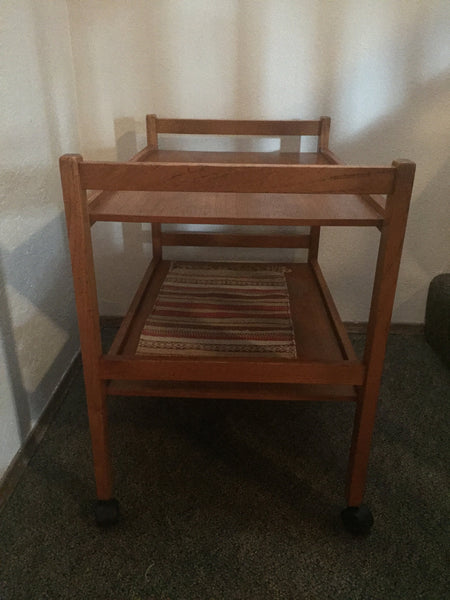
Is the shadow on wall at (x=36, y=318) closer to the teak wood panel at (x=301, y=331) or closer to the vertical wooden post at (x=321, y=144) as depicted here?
the teak wood panel at (x=301, y=331)

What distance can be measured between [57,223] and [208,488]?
89 cm

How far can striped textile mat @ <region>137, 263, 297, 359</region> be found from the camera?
3.72 ft

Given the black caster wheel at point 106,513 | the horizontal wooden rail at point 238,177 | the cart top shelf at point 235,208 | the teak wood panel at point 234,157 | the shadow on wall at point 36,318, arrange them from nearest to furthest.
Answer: the horizontal wooden rail at point 238,177
the cart top shelf at point 235,208
the black caster wheel at point 106,513
the shadow on wall at point 36,318
the teak wood panel at point 234,157

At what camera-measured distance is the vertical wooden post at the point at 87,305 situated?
2.81 feet

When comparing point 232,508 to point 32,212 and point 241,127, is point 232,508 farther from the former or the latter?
point 241,127

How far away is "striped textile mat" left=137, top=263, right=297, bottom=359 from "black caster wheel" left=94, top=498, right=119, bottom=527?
0.34m

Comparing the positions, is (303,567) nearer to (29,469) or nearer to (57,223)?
(29,469)

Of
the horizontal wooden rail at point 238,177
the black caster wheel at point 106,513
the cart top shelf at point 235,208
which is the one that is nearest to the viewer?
the horizontal wooden rail at point 238,177

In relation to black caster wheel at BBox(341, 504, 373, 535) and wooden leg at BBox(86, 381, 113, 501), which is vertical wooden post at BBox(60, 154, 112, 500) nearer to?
wooden leg at BBox(86, 381, 113, 501)

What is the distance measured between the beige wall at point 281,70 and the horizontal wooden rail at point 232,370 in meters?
0.94

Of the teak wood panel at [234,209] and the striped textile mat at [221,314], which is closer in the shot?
the teak wood panel at [234,209]

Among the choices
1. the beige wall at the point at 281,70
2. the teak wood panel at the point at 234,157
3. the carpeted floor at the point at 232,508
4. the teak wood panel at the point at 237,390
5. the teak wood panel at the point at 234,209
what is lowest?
the carpeted floor at the point at 232,508

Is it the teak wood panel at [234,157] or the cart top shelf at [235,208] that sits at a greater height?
the teak wood panel at [234,157]

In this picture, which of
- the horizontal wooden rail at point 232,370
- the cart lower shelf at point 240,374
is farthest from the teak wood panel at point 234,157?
the horizontal wooden rail at point 232,370
